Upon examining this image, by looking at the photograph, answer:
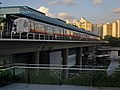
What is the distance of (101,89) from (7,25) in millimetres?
34912

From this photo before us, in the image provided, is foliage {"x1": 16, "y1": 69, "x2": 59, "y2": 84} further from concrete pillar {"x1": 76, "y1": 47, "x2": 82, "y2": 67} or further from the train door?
concrete pillar {"x1": 76, "y1": 47, "x2": 82, "y2": 67}

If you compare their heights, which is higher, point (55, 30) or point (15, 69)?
point (55, 30)

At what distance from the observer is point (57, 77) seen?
1032 centimetres

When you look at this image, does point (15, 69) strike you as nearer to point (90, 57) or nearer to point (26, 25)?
point (26, 25)

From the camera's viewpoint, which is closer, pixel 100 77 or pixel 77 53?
pixel 100 77

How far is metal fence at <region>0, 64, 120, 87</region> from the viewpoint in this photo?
9.70m

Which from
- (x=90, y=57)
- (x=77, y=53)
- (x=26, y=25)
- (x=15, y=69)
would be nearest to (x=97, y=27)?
(x=90, y=57)

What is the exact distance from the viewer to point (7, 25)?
4219 cm

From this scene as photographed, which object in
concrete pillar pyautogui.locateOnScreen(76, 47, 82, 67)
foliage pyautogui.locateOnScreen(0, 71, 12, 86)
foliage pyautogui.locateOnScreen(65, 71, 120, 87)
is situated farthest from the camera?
concrete pillar pyautogui.locateOnScreen(76, 47, 82, 67)

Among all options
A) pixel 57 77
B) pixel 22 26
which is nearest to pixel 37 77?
pixel 57 77

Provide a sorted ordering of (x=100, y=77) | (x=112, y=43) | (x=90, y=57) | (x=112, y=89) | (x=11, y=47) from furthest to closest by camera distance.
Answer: (x=112, y=43) → (x=90, y=57) → (x=11, y=47) → (x=100, y=77) → (x=112, y=89)

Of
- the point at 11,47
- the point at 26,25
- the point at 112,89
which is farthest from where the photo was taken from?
the point at 26,25

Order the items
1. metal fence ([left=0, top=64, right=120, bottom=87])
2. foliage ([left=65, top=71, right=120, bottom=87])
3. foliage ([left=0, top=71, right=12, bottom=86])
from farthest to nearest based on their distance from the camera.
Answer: foliage ([left=0, top=71, right=12, bottom=86]), metal fence ([left=0, top=64, right=120, bottom=87]), foliage ([left=65, top=71, right=120, bottom=87])

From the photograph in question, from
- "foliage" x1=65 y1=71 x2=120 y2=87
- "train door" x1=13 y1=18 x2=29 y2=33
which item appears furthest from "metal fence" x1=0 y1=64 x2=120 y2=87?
"train door" x1=13 y1=18 x2=29 y2=33
